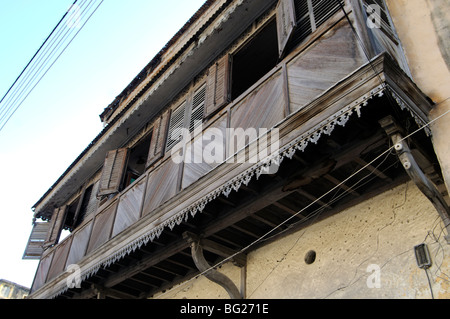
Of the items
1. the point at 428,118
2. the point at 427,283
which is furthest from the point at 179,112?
the point at 427,283

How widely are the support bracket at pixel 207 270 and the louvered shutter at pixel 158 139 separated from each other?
2526 millimetres

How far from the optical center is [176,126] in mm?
8703

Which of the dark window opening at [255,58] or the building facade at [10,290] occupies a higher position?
the building facade at [10,290]

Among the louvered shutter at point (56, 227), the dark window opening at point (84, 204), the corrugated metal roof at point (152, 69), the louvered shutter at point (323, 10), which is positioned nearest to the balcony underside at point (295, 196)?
the louvered shutter at point (323, 10)

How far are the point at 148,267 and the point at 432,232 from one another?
463 centimetres

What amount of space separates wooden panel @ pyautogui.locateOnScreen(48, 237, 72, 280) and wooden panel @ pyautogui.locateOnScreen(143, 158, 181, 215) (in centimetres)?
340

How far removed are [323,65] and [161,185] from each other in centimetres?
359

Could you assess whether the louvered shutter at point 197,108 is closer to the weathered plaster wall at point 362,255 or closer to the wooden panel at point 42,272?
the weathered plaster wall at point 362,255

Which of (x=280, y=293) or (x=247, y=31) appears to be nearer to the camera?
(x=280, y=293)

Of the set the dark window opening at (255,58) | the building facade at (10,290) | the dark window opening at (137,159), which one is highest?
the building facade at (10,290)

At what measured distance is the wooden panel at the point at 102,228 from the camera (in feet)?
27.7
